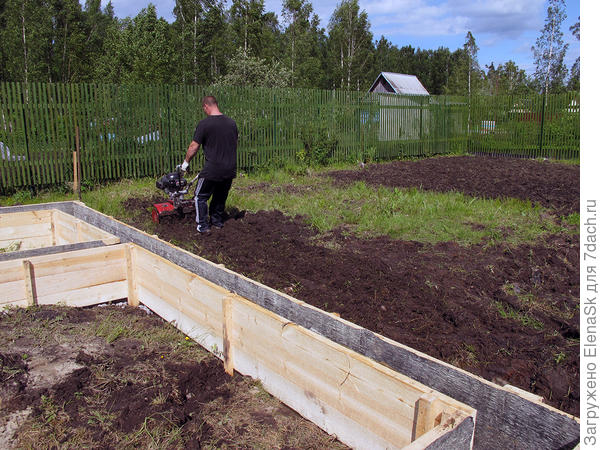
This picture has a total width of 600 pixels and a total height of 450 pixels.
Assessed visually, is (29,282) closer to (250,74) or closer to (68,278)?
(68,278)

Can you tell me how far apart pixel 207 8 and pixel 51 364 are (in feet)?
100

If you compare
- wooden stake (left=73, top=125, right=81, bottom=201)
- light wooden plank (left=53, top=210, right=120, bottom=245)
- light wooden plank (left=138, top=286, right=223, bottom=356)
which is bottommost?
light wooden plank (left=138, top=286, right=223, bottom=356)

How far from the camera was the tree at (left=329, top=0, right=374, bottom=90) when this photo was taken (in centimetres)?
3931

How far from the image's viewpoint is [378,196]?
9.57 meters

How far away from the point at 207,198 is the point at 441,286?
3.58 metres

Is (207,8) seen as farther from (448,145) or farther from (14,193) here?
(14,193)

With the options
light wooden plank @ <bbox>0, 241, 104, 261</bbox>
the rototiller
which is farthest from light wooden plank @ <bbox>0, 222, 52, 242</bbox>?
light wooden plank @ <bbox>0, 241, 104, 261</bbox>

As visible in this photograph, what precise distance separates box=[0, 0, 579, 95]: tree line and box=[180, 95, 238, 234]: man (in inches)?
878

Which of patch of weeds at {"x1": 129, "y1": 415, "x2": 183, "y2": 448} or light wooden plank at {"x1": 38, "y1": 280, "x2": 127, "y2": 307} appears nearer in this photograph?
patch of weeds at {"x1": 129, "y1": 415, "x2": 183, "y2": 448}

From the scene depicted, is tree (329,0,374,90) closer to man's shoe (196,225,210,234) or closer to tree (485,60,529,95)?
tree (485,60,529,95)

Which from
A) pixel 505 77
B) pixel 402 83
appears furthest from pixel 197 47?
pixel 505 77

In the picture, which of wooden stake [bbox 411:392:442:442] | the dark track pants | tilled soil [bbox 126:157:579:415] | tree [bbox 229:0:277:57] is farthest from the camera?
tree [bbox 229:0:277:57]

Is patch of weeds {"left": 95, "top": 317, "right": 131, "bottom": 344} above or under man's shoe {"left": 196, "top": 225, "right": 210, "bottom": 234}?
under

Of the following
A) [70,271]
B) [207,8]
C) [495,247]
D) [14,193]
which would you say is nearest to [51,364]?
[70,271]
